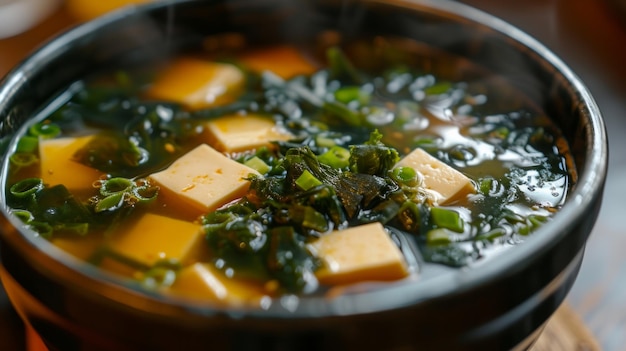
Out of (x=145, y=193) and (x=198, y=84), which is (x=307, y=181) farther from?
(x=198, y=84)

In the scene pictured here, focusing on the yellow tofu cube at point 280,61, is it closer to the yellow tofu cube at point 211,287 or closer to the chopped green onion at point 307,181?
the chopped green onion at point 307,181

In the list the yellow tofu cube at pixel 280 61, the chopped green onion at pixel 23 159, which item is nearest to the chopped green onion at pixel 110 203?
the chopped green onion at pixel 23 159

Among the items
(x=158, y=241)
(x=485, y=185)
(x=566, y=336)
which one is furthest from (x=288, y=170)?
(x=566, y=336)

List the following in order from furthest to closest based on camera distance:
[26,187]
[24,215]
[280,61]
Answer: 1. [280,61]
2. [26,187]
3. [24,215]

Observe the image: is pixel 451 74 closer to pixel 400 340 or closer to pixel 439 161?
pixel 439 161

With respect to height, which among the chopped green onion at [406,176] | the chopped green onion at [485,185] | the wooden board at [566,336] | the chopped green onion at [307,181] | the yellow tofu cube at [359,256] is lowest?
the wooden board at [566,336]

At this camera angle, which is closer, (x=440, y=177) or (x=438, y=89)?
(x=440, y=177)
